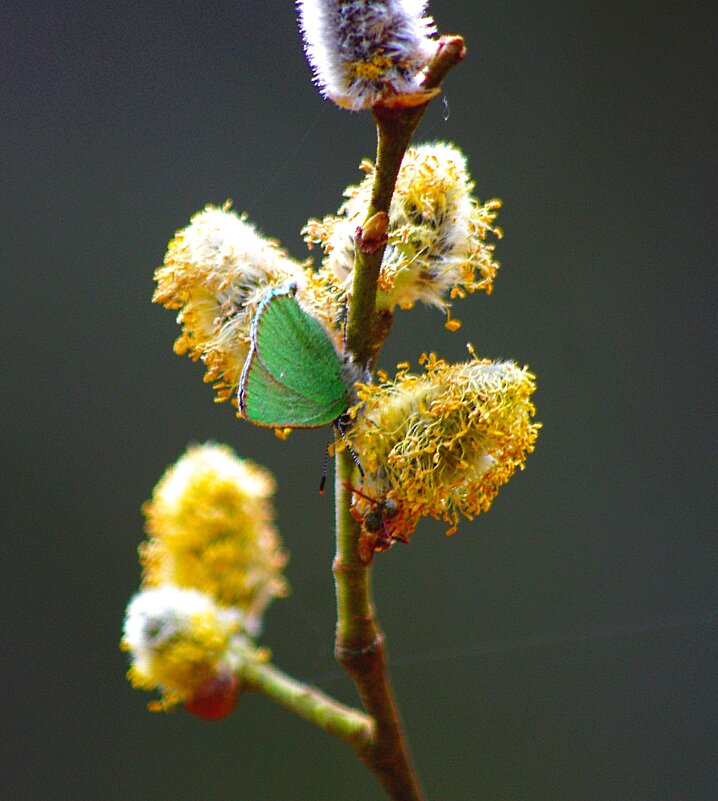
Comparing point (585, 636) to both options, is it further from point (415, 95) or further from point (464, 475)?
point (415, 95)

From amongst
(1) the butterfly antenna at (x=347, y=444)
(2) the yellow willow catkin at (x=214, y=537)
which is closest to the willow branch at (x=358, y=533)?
(1) the butterfly antenna at (x=347, y=444)

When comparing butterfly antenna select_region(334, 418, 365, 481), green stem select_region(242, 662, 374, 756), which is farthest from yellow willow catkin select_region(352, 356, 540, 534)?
green stem select_region(242, 662, 374, 756)

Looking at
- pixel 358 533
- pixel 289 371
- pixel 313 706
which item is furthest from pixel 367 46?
pixel 313 706

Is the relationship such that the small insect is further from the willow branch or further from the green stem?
the green stem

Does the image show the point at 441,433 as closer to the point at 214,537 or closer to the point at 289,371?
the point at 289,371

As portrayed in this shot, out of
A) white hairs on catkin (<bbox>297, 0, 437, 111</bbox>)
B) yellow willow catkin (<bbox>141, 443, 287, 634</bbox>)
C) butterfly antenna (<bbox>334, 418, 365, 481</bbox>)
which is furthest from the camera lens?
yellow willow catkin (<bbox>141, 443, 287, 634</bbox>)

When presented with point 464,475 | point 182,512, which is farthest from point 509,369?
point 182,512
